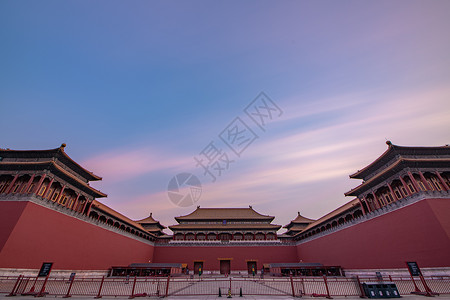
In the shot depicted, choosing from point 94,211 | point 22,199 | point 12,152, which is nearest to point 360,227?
point 94,211

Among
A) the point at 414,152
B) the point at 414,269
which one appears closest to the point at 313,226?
the point at 414,152

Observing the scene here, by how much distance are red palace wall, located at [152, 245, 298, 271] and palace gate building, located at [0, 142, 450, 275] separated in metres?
1.37

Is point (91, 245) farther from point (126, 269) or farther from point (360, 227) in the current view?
point (360, 227)

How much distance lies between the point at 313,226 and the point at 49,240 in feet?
105

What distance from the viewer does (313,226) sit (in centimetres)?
3194

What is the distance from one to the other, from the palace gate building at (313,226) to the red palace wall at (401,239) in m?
0.06

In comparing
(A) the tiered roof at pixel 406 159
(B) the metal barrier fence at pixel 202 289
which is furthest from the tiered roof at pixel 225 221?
(B) the metal barrier fence at pixel 202 289

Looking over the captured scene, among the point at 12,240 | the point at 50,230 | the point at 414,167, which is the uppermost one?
the point at 414,167

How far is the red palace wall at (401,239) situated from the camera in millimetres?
14344

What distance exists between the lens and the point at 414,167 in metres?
16.9

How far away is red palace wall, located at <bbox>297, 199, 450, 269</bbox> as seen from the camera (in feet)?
47.1

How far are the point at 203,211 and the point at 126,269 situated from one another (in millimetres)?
18114

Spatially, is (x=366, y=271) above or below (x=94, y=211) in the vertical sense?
below

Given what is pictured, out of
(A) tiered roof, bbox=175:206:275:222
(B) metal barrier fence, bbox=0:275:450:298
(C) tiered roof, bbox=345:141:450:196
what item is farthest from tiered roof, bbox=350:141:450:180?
(A) tiered roof, bbox=175:206:275:222
